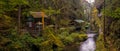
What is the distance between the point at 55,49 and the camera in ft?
77.9

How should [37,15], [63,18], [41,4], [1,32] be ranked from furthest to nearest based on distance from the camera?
[63,18] → [41,4] → [37,15] → [1,32]

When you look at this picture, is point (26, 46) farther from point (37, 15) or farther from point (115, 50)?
point (115, 50)

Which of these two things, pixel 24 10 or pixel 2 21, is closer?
pixel 2 21

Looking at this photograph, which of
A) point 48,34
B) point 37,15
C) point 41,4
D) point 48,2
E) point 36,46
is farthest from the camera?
point 48,2

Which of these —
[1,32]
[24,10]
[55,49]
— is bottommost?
[55,49]

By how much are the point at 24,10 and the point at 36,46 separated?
6553 millimetres

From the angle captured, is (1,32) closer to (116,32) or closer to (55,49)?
(55,49)

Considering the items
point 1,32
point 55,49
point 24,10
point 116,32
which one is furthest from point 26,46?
point 116,32

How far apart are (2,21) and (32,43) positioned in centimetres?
484

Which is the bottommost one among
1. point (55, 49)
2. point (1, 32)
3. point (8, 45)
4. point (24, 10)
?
point (55, 49)

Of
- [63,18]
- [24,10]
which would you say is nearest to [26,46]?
[24,10]

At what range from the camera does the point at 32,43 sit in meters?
20.5

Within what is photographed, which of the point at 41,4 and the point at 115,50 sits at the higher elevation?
the point at 41,4

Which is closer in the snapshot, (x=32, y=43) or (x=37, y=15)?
(x=32, y=43)
